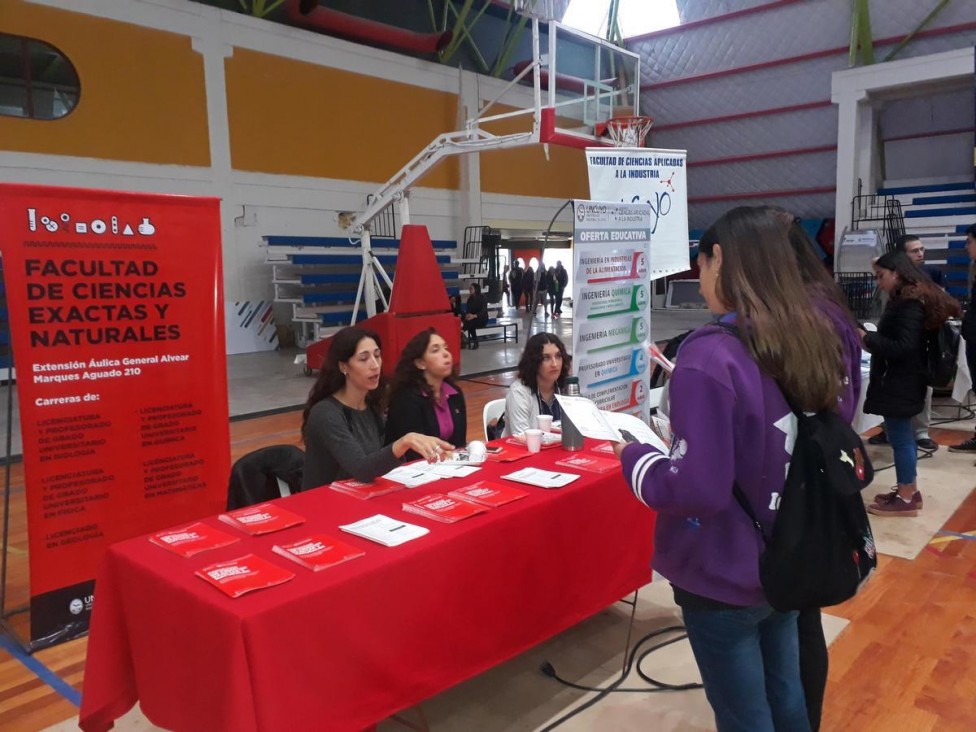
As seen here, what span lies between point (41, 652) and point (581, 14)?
16157mm

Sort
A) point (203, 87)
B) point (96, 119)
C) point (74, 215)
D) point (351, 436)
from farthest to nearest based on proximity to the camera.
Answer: point (203, 87) < point (96, 119) < point (74, 215) < point (351, 436)

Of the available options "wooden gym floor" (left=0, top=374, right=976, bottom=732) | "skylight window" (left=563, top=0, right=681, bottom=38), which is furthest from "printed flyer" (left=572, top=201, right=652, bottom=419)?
"skylight window" (left=563, top=0, right=681, bottom=38)

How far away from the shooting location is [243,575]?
4.86 feet

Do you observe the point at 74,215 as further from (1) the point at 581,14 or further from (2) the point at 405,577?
(1) the point at 581,14

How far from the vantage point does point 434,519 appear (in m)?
1.81

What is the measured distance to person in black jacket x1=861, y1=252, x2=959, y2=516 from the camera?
350 centimetres

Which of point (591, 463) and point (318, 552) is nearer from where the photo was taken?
point (318, 552)

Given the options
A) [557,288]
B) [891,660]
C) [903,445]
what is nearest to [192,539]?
[891,660]

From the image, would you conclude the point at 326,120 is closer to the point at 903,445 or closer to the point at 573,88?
the point at 573,88

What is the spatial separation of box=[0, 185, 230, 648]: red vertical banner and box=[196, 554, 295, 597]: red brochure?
A: 4.89ft

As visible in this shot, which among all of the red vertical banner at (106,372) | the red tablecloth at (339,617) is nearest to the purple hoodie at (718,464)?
the red tablecloth at (339,617)

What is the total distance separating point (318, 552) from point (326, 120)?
11297 mm

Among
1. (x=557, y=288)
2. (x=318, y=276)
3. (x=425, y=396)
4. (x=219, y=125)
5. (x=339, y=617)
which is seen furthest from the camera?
(x=557, y=288)

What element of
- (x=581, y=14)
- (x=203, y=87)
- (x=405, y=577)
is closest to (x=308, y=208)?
(x=203, y=87)
